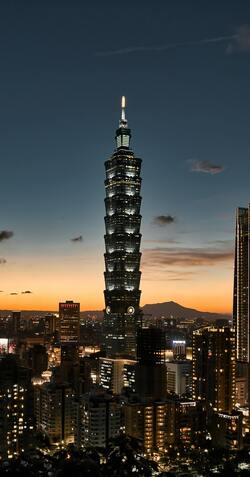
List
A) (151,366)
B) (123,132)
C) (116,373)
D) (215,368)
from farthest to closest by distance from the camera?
(123,132) → (116,373) → (151,366) → (215,368)

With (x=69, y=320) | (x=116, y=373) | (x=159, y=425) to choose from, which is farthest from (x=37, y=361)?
(x=159, y=425)

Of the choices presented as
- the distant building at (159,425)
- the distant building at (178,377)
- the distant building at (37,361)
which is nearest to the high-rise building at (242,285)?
the distant building at (178,377)

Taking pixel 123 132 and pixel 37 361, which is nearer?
pixel 37 361

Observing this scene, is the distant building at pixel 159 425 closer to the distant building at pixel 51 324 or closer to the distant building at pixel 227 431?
the distant building at pixel 227 431

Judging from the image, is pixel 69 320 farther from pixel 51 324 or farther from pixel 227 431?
pixel 227 431

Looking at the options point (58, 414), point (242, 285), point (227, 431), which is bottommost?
point (227, 431)
